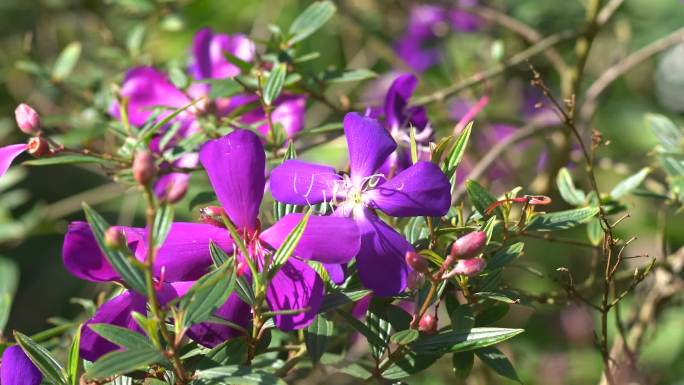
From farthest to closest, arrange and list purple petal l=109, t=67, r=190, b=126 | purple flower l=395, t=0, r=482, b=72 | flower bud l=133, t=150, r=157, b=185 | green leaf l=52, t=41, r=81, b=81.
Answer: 1. purple flower l=395, t=0, r=482, b=72
2. green leaf l=52, t=41, r=81, b=81
3. purple petal l=109, t=67, r=190, b=126
4. flower bud l=133, t=150, r=157, b=185

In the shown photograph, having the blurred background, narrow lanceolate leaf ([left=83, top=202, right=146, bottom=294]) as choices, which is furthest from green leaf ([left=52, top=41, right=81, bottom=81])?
Result: narrow lanceolate leaf ([left=83, top=202, right=146, bottom=294])

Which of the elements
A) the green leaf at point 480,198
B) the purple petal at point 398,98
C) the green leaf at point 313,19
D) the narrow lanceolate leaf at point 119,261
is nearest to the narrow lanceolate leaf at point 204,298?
the narrow lanceolate leaf at point 119,261

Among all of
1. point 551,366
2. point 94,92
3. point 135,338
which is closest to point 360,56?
point 94,92

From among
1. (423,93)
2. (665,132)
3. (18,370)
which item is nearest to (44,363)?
(18,370)

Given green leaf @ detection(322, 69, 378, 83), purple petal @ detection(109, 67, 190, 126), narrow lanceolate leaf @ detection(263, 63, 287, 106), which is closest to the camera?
narrow lanceolate leaf @ detection(263, 63, 287, 106)

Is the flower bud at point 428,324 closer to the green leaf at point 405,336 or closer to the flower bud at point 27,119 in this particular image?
the green leaf at point 405,336

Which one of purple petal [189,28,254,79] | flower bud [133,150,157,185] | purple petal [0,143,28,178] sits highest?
purple petal [189,28,254,79]

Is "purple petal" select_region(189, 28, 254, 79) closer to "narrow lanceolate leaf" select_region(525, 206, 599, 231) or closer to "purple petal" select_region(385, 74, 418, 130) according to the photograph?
"purple petal" select_region(385, 74, 418, 130)

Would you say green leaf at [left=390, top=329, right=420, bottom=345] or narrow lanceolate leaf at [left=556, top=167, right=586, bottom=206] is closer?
green leaf at [left=390, top=329, right=420, bottom=345]
